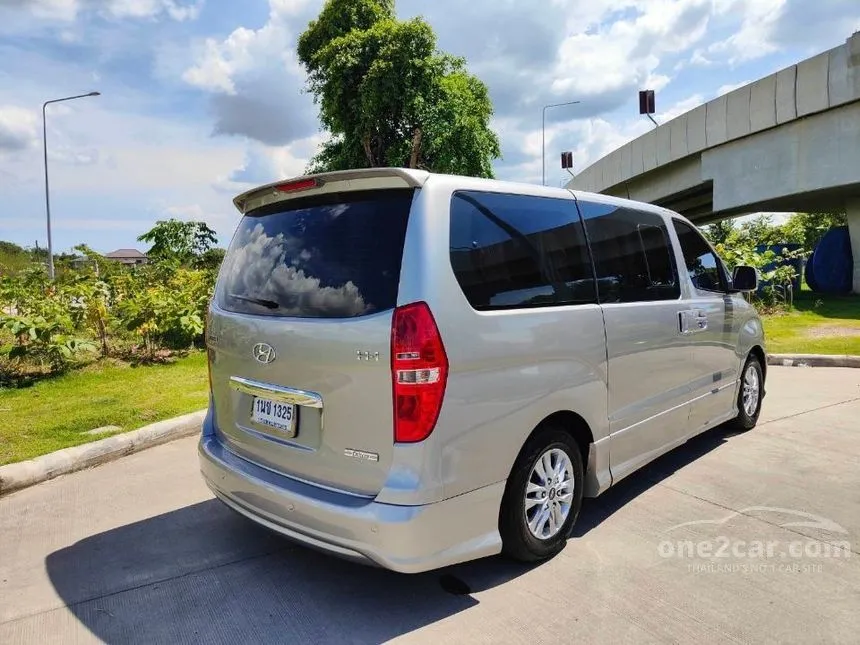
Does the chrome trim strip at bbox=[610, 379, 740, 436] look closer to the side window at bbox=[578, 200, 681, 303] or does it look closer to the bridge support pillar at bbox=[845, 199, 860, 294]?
the side window at bbox=[578, 200, 681, 303]

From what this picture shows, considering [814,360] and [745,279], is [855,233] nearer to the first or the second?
[814,360]

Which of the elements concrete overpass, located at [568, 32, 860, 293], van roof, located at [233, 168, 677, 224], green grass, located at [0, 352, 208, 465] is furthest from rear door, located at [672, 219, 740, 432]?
concrete overpass, located at [568, 32, 860, 293]

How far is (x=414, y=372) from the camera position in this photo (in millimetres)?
2459

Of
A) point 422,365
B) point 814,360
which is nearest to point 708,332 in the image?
point 422,365

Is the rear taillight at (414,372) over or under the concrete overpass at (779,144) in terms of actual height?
under

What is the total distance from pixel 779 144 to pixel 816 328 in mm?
9385

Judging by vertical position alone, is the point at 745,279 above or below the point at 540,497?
above

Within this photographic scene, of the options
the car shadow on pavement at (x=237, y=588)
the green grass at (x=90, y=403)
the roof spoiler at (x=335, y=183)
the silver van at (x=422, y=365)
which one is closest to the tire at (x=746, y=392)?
the silver van at (x=422, y=365)

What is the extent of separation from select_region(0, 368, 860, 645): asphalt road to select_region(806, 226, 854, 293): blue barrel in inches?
782

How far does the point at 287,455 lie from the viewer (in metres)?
2.82

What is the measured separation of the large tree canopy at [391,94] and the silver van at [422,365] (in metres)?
21.7

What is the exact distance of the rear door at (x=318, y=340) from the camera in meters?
2.54

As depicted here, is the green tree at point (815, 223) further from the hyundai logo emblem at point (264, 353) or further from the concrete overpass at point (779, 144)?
the hyundai logo emblem at point (264, 353)

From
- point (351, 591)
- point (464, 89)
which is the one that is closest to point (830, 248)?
point (464, 89)
